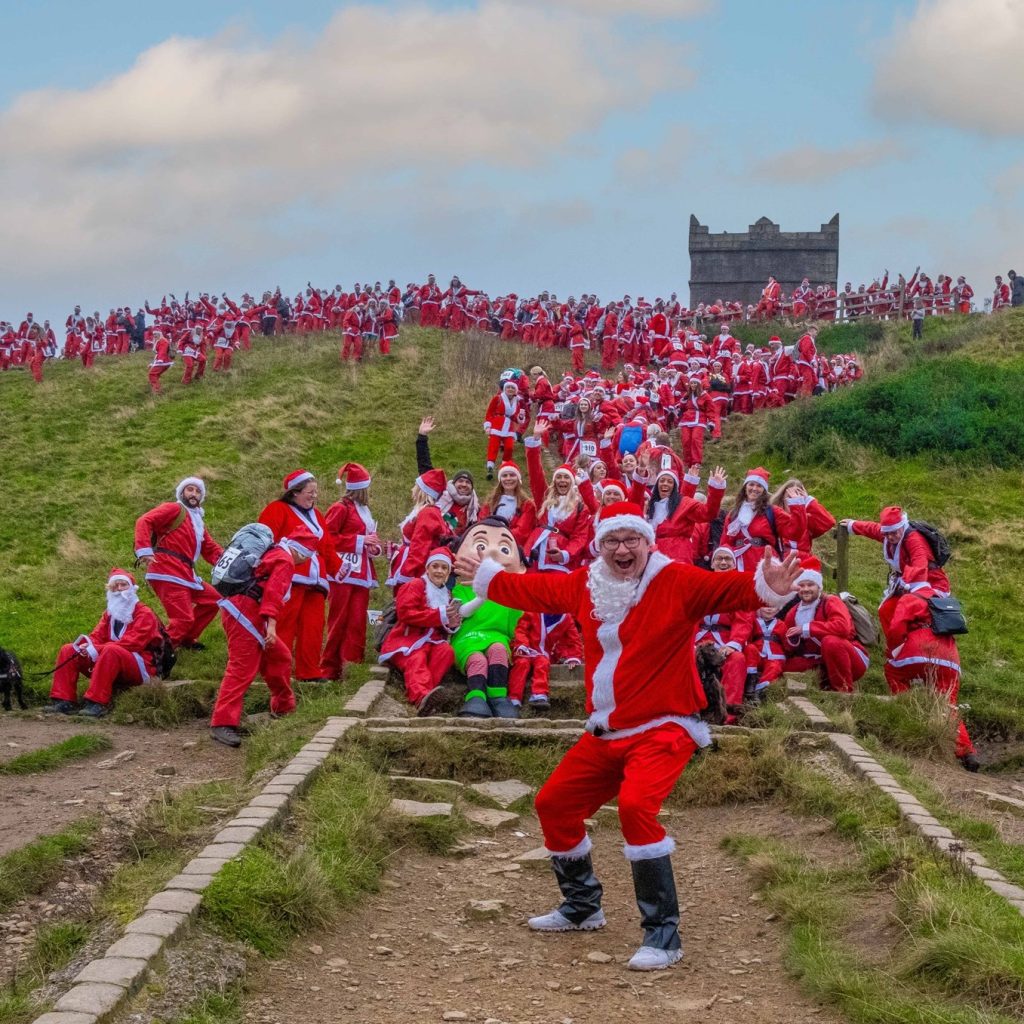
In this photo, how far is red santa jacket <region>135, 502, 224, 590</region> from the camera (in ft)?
40.8

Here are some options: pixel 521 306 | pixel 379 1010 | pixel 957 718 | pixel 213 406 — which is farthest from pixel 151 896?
pixel 521 306

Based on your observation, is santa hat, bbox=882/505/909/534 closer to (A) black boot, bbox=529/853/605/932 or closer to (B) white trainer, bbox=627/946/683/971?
(A) black boot, bbox=529/853/605/932

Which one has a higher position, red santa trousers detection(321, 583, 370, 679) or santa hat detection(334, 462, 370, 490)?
santa hat detection(334, 462, 370, 490)

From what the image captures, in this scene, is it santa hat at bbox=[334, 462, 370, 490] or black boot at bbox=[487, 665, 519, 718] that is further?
santa hat at bbox=[334, 462, 370, 490]

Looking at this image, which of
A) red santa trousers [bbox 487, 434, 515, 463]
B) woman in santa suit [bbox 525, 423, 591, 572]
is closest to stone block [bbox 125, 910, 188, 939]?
woman in santa suit [bbox 525, 423, 591, 572]

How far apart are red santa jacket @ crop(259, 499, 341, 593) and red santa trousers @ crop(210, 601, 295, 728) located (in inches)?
41.2

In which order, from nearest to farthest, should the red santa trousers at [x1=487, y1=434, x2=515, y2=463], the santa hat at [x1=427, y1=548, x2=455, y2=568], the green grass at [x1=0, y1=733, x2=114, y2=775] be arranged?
the green grass at [x1=0, y1=733, x2=114, y2=775], the santa hat at [x1=427, y1=548, x2=455, y2=568], the red santa trousers at [x1=487, y1=434, x2=515, y2=463]

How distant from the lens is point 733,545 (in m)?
11.9

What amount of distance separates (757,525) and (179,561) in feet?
17.0

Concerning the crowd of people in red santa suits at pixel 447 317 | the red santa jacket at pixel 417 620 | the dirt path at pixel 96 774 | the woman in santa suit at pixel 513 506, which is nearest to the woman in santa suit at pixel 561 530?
the woman in santa suit at pixel 513 506

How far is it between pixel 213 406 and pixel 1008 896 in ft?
74.1

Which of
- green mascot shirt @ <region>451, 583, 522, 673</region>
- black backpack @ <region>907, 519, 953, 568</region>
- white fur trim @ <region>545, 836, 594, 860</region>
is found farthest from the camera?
black backpack @ <region>907, 519, 953, 568</region>

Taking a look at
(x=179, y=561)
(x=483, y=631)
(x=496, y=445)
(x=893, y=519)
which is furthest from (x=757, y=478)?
(x=496, y=445)

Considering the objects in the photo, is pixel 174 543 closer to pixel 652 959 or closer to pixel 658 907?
pixel 658 907
